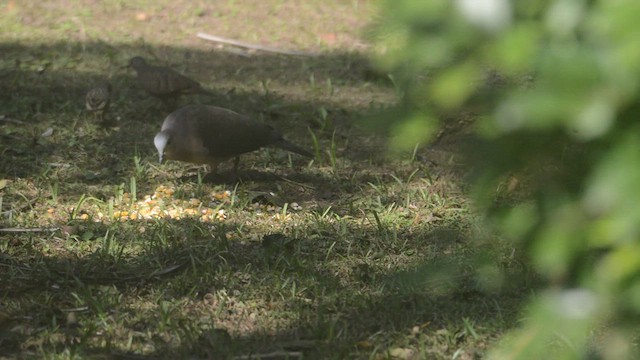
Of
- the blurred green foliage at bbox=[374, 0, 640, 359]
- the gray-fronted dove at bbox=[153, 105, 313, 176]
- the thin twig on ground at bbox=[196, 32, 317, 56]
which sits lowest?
the thin twig on ground at bbox=[196, 32, 317, 56]

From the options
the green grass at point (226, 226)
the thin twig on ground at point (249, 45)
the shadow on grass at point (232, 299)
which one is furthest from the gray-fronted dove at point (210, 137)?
the thin twig on ground at point (249, 45)

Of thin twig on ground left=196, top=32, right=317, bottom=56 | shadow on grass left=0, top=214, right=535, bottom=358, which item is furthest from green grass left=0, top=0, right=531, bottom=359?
thin twig on ground left=196, top=32, right=317, bottom=56

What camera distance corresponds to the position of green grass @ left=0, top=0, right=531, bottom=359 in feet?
12.9

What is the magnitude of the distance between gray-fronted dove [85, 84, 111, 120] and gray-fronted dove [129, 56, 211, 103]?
11.8 inches

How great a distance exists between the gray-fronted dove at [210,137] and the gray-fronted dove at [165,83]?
75 centimetres

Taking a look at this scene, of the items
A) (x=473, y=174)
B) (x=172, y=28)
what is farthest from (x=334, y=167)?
(x=473, y=174)

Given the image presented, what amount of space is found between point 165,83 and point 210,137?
1091mm

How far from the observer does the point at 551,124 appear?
59.4 inches

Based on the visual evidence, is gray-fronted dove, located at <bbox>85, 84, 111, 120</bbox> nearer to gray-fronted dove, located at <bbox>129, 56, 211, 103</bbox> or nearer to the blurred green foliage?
gray-fronted dove, located at <bbox>129, 56, 211, 103</bbox>

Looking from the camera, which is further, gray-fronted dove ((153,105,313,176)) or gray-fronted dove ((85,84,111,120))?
gray-fronted dove ((85,84,111,120))

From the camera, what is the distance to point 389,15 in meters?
1.57

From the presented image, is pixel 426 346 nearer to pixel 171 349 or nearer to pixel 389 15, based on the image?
pixel 171 349

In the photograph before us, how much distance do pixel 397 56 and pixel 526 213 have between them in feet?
1.12

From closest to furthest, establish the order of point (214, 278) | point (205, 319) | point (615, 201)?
point (615, 201)
point (205, 319)
point (214, 278)
